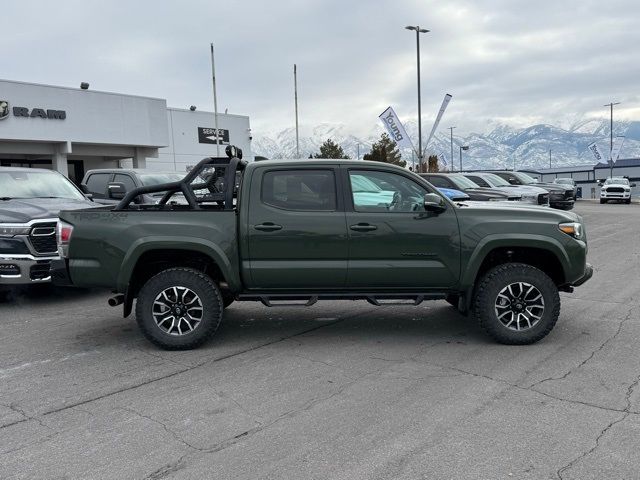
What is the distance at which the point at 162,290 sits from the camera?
5551 mm

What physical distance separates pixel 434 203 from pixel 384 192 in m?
0.55

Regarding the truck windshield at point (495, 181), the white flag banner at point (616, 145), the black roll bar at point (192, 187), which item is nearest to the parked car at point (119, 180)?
the black roll bar at point (192, 187)

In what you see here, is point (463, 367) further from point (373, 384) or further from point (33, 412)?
point (33, 412)

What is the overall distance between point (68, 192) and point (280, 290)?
5486 millimetres

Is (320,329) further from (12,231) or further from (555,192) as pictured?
(555,192)

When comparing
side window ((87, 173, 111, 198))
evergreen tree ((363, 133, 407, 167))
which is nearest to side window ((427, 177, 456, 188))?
side window ((87, 173, 111, 198))

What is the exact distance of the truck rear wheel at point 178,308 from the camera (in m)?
5.55

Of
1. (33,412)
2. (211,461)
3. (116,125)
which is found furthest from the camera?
(116,125)

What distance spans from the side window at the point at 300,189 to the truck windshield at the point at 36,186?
497cm

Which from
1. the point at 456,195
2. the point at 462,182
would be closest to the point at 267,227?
the point at 456,195

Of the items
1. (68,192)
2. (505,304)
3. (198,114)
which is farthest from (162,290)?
(198,114)

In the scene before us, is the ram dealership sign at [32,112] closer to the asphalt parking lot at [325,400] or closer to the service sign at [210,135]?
the service sign at [210,135]

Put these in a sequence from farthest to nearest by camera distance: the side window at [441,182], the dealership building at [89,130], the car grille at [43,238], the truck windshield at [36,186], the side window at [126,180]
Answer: the dealership building at [89,130], the side window at [441,182], the side window at [126,180], the truck windshield at [36,186], the car grille at [43,238]

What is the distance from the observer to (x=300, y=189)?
571 centimetres
